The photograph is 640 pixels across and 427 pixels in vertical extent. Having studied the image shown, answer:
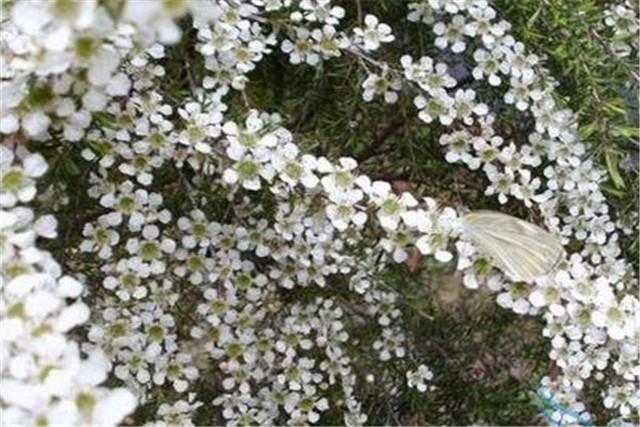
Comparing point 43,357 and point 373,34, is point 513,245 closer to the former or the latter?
point 373,34

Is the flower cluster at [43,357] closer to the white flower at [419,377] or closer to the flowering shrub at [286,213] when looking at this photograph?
the flowering shrub at [286,213]

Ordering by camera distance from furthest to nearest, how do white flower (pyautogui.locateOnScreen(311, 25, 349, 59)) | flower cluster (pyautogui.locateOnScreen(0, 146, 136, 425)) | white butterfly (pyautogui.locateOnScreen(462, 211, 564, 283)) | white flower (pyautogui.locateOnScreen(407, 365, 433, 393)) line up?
1. white flower (pyautogui.locateOnScreen(407, 365, 433, 393))
2. white flower (pyautogui.locateOnScreen(311, 25, 349, 59))
3. white butterfly (pyautogui.locateOnScreen(462, 211, 564, 283))
4. flower cluster (pyautogui.locateOnScreen(0, 146, 136, 425))

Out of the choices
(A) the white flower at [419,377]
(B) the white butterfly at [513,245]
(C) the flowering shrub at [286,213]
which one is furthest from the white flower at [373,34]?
(A) the white flower at [419,377]

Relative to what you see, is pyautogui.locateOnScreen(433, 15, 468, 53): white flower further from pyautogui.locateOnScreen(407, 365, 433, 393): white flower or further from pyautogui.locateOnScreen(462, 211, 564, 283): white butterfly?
pyautogui.locateOnScreen(407, 365, 433, 393): white flower

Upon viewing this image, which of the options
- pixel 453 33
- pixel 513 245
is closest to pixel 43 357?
pixel 513 245

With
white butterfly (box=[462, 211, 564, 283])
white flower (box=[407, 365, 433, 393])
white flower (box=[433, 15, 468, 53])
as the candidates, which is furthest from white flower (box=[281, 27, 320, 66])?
white flower (box=[407, 365, 433, 393])
